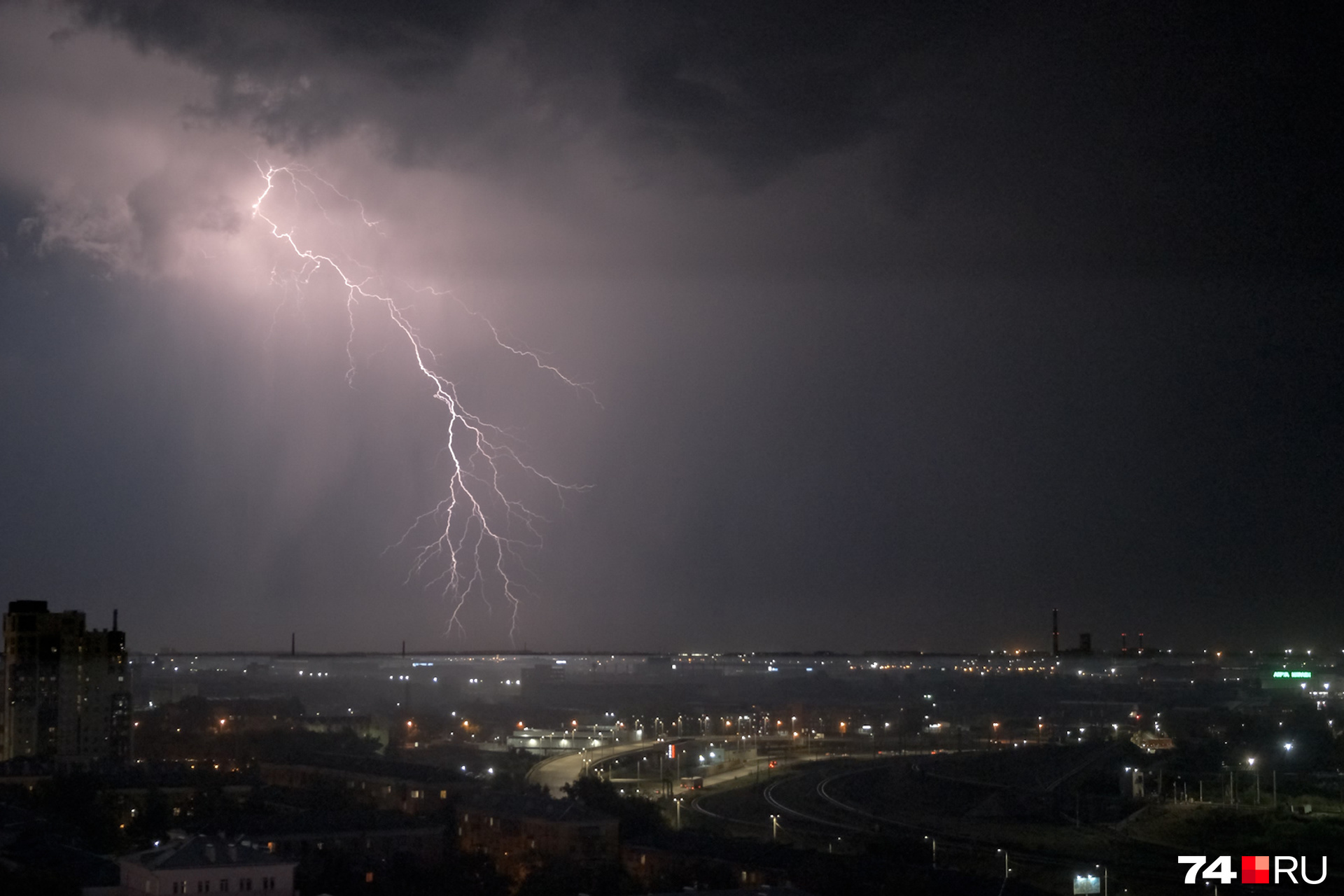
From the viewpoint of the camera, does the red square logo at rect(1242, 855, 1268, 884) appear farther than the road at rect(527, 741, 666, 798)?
No

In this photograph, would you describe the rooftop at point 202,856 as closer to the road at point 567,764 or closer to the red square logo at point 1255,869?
the road at point 567,764

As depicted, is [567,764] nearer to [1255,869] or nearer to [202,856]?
[1255,869]

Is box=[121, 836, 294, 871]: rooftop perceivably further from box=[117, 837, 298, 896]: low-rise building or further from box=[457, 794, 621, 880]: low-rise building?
box=[457, 794, 621, 880]: low-rise building

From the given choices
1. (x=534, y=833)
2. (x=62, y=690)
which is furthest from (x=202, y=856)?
(x=62, y=690)

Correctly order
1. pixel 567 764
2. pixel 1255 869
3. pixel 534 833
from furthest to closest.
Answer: pixel 567 764 < pixel 534 833 < pixel 1255 869

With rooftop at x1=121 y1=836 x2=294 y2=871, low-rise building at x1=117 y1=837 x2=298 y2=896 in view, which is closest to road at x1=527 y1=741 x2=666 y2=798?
rooftop at x1=121 y1=836 x2=294 y2=871

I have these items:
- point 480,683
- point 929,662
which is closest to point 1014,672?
point 929,662
